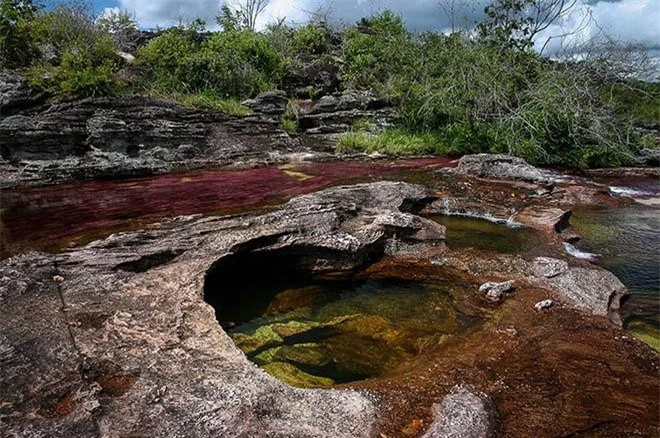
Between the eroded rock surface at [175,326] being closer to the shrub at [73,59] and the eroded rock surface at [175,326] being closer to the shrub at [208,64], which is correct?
the shrub at [73,59]

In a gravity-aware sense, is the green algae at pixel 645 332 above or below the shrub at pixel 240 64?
below

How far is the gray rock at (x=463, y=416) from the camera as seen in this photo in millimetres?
3441

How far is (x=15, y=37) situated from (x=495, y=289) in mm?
19996

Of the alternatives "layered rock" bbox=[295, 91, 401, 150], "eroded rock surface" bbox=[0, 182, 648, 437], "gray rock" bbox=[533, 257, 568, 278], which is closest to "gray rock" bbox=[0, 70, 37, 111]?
"layered rock" bbox=[295, 91, 401, 150]

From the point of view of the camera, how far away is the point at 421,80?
74.4ft

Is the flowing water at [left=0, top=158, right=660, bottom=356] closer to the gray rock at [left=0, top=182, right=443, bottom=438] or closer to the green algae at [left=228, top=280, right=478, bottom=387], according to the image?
the green algae at [left=228, top=280, right=478, bottom=387]

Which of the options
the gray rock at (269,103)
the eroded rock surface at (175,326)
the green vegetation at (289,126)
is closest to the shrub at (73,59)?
the gray rock at (269,103)

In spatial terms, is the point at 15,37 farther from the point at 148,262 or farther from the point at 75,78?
the point at 148,262

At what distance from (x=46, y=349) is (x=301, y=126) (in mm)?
19053

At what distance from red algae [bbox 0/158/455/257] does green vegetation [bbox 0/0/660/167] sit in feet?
14.2

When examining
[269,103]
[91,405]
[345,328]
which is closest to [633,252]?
[345,328]

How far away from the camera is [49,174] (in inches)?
535

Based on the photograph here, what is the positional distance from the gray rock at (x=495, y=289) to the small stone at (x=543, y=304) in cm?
46

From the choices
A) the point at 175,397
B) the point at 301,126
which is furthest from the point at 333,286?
the point at 301,126
